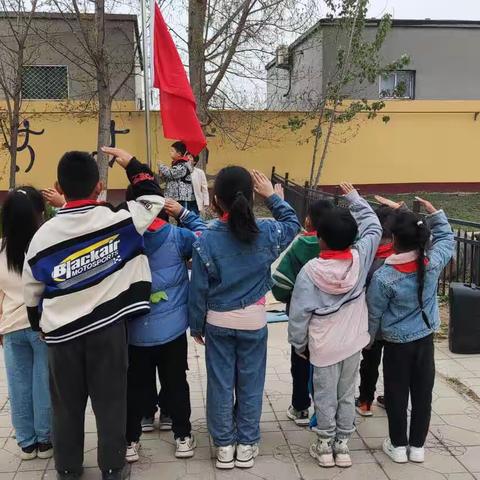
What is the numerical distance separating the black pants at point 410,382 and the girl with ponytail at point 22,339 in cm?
201

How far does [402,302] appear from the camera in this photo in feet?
9.74

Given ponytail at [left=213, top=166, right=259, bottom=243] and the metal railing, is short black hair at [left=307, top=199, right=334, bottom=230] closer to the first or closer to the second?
ponytail at [left=213, top=166, right=259, bottom=243]

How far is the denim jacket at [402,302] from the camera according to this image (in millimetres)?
2959

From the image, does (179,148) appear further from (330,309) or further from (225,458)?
(225,458)

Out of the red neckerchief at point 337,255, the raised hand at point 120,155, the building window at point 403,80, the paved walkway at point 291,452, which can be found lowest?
the paved walkway at point 291,452

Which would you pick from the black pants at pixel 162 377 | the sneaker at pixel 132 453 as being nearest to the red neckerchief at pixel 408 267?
the black pants at pixel 162 377

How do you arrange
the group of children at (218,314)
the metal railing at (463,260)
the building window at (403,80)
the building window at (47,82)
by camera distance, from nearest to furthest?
the group of children at (218,314), the metal railing at (463,260), the building window at (47,82), the building window at (403,80)

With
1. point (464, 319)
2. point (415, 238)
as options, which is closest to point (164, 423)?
point (415, 238)

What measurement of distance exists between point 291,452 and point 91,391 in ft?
4.25

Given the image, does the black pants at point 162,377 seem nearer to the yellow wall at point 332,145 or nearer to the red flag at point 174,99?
the red flag at point 174,99

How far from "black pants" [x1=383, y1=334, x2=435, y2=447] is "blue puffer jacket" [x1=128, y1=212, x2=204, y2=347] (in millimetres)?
1226

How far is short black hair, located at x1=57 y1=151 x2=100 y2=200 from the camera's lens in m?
2.62

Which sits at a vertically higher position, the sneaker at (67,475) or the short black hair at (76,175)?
the short black hair at (76,175)

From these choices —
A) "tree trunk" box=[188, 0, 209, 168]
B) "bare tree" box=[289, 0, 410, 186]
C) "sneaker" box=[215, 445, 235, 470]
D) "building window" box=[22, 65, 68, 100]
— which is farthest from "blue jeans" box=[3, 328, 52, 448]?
"building window" box=[22, 65, 68, 100]
